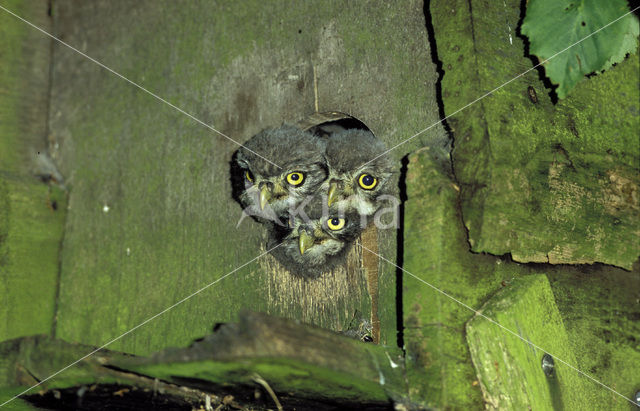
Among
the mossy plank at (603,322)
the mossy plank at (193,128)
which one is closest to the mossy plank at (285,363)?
the mossy plank at (193,128)

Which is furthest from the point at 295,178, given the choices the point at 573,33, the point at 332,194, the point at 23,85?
the point at 23,85

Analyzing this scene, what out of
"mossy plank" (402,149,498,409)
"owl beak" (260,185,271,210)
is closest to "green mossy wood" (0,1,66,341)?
"owl beak" (260,185,271,210)

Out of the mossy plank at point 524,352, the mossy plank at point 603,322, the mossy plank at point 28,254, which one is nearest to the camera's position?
the mossy plank at point 524,352

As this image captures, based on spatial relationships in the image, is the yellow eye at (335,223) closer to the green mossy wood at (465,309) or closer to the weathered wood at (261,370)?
the green mossy wood at (465,309)

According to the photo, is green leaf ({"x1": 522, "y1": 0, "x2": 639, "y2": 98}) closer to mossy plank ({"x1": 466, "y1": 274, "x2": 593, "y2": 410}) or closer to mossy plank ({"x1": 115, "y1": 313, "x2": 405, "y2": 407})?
mossy plank ({"x1": 466, "y1": 274, "x2": 593, "y2": 410})

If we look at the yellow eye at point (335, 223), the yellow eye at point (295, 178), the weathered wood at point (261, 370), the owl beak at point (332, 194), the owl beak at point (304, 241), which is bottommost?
the weathered wood at point (261, 370)
